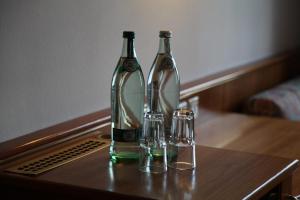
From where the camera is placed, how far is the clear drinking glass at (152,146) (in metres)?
1.33

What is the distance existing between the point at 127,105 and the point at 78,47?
0.33m

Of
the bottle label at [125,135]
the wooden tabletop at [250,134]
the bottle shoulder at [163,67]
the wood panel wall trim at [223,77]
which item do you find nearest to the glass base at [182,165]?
the bottle label at [125,135]

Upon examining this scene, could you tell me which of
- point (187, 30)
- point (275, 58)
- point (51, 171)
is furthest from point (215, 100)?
point (51, 171)

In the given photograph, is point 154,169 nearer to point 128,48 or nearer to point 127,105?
point 127,105

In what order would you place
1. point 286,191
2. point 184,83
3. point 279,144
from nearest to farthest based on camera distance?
1. point 286,191
2. point 279,144
3. point 184,83

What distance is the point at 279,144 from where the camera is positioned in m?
1.99

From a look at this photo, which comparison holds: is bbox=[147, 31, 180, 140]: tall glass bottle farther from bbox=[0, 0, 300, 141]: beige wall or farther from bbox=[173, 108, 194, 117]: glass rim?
bbox=[0, 0, 300, 141]: beige wall

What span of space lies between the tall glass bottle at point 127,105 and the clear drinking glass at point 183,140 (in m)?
0.08

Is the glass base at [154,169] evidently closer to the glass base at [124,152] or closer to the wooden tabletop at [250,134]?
the glass base at [124,152]

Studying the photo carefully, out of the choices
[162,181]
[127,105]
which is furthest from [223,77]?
[162,181]

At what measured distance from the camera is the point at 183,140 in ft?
4.50

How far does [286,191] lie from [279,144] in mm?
589

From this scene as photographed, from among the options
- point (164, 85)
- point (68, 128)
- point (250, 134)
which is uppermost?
point (164, 85)

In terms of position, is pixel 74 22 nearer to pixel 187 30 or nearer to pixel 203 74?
pixel 187 30
